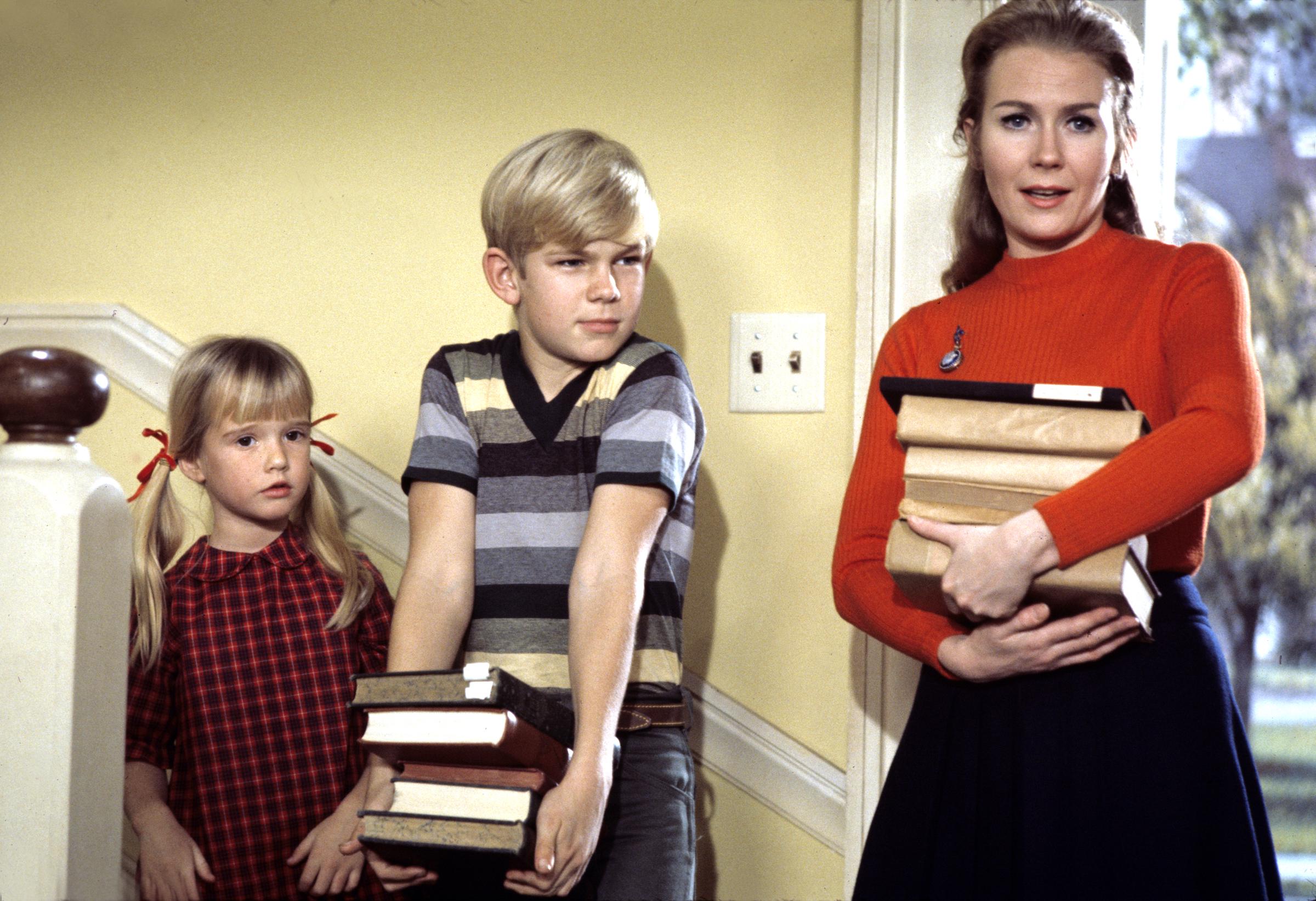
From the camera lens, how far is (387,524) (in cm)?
170

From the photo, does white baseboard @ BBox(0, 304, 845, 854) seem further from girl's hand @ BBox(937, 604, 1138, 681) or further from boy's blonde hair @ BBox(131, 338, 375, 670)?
girl's hand @ BBox(937, 604, 1138, 681)

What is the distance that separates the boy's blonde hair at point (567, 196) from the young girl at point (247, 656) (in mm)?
402

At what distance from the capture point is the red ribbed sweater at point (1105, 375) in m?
1.00

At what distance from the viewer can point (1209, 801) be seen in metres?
1.06

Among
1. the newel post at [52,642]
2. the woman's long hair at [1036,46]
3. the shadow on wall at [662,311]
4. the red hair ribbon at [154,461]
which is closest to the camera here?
the newel post at [52,642]

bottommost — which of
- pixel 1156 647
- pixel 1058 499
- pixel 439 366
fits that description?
pixel 1156 647

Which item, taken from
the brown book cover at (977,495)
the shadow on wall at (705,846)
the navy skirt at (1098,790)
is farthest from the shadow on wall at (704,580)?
the brown book cover at (977,495)

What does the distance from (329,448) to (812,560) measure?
0.68 metres

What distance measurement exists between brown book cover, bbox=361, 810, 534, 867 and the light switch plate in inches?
29.1

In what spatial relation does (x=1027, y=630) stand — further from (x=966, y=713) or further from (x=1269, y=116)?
(x=1269, y=116)

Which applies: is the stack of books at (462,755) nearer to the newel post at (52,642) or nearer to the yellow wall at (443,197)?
the newel post at (52,642)

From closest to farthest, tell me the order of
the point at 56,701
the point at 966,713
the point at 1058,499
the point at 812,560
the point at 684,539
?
the point at 56,701
the point at 1058,499
the point at 966,713
the point at 684,539
the point at 812,560

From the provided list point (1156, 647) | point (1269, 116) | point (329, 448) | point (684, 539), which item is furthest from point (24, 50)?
point (1269, 116)

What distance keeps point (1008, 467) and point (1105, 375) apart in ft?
0.63
